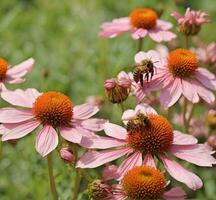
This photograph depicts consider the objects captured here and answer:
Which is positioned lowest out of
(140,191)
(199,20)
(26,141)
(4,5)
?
(26,141)

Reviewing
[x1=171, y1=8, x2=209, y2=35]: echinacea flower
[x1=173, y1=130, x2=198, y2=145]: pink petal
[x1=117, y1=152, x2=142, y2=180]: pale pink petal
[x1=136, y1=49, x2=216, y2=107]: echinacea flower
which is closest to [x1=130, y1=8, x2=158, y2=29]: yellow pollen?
[x1=171, y1=8, x2=209, y2=35]: echinacea flower

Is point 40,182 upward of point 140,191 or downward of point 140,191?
downward

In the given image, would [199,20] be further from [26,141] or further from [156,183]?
[26,141]

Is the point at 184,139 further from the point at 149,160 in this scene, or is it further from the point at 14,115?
the point at 14,115

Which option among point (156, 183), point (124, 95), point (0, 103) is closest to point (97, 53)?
point (0, 103)

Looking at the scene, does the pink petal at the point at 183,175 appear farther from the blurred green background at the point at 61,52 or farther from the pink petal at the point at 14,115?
the blurred green background at the point at 61,52

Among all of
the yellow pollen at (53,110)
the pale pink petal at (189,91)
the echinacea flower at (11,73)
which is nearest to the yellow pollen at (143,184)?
the yellow pollen at (53,110)

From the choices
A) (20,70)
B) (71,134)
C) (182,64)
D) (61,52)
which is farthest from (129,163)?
(61,52)
